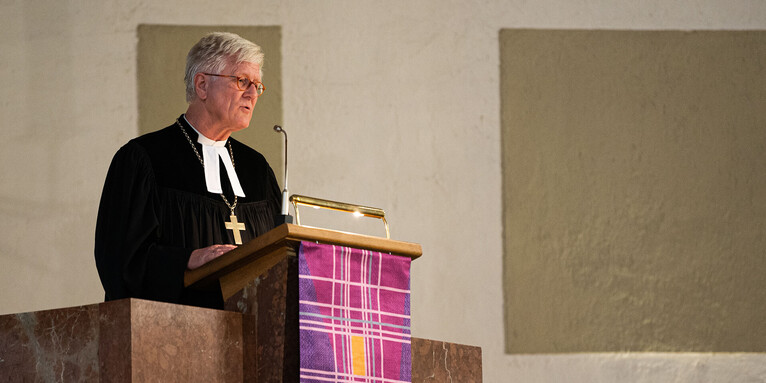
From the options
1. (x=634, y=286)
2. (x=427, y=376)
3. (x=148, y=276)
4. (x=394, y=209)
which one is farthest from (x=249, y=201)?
(x=634, y=286)

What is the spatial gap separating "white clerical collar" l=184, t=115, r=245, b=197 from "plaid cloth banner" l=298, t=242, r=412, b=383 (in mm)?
1042

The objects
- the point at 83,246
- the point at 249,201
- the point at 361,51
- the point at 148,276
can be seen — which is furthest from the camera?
the point at 361,51

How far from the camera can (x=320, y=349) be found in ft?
9.30

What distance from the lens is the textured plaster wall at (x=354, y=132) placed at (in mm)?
5840

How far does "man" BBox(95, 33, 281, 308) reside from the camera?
337 cm

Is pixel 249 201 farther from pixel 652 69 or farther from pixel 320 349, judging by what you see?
pixel 652 69

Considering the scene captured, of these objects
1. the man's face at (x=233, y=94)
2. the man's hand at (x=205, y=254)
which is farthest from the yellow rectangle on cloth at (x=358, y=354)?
the man's face at (x=233, y=94)

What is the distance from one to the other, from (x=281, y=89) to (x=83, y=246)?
1359 millimetres

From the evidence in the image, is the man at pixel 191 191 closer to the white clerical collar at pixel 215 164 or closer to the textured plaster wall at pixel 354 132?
the white clerical collar at pixel 215 164

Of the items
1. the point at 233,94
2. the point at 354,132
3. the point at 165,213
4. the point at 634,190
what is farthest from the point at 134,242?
the point at 634,190

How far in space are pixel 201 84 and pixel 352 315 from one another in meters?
1.36

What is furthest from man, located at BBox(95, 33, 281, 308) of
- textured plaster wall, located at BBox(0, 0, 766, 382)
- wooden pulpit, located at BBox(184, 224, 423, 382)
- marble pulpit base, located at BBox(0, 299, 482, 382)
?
textured plaster wall, located at BBox(0, 0, 766, 382)

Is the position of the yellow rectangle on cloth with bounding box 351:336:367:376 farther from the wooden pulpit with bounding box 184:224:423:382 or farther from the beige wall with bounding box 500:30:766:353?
the beige wall with bounding box 500:30:766:353

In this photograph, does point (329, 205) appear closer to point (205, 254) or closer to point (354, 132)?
point (205, 254)
